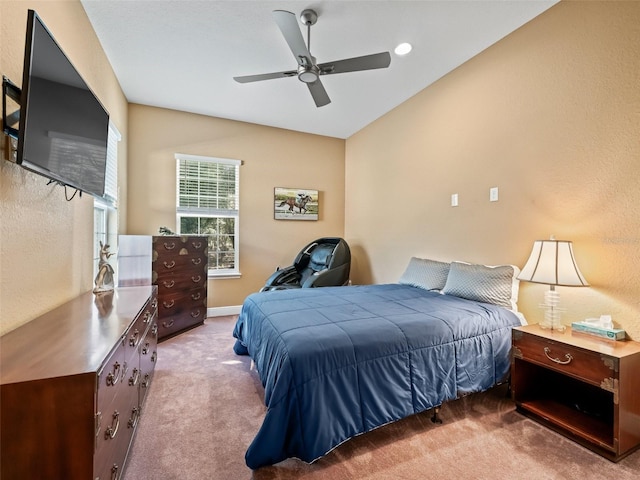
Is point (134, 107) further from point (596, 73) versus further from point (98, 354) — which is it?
point (596, 73)

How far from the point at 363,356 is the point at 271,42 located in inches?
108

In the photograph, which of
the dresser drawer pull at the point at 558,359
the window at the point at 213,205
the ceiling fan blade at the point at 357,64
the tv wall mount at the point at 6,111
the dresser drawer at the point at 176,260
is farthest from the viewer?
the window at the point at 213,205

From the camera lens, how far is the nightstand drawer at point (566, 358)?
158 cm

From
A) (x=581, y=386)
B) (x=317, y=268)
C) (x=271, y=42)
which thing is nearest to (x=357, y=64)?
(x=271, y=42)

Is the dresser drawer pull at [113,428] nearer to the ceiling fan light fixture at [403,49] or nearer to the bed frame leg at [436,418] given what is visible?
the bed frame leg at [436,418]

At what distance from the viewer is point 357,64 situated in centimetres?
228

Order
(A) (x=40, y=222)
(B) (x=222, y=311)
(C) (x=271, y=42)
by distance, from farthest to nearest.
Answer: (B) (x=222, y=311) < (C) (x=271, y=42) < (A) (x=40, y=222)

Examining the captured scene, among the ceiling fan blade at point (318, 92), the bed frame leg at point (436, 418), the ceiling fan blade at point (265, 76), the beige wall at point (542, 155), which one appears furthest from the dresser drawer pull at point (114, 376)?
the beige wall at point (542, 155)

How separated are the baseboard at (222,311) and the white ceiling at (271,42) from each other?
2896 mm

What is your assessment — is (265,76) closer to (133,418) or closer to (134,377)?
(134,377)

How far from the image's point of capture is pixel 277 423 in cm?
146

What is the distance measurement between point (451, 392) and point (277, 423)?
1.16 meters

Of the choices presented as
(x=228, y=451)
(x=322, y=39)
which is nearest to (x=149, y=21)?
(x=322, y=39)

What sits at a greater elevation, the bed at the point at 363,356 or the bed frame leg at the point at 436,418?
the bed at the point at 363,356
